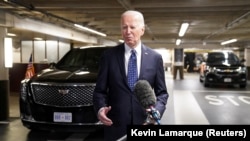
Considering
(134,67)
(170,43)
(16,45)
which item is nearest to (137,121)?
(134,67)

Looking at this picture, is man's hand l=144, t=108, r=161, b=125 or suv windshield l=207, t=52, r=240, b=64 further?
suv windshield l=207, t=52, r=240, b=64

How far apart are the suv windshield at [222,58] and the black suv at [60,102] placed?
11802mm

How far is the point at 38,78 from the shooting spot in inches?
215

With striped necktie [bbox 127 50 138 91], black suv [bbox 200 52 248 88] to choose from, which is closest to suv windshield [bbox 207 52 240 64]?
black suv [bbox 200 52 248 88]

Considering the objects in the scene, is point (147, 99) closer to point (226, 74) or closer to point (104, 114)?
point (104, 114)

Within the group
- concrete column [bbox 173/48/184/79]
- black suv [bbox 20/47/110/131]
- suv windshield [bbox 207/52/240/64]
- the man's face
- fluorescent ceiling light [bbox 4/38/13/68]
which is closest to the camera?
the man's face

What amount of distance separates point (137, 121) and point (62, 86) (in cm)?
326

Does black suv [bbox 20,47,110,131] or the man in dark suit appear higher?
the man in dark suit

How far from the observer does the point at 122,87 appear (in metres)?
2.06

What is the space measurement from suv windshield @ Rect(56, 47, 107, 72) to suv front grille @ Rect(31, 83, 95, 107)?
0.79m

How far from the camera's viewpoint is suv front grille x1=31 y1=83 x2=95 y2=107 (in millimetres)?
5082

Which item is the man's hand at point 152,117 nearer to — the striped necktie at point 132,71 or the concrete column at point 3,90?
the striped necktie at point 132,71

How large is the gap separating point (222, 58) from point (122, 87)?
15131mm

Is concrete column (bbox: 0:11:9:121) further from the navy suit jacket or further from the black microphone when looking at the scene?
the black microphone
